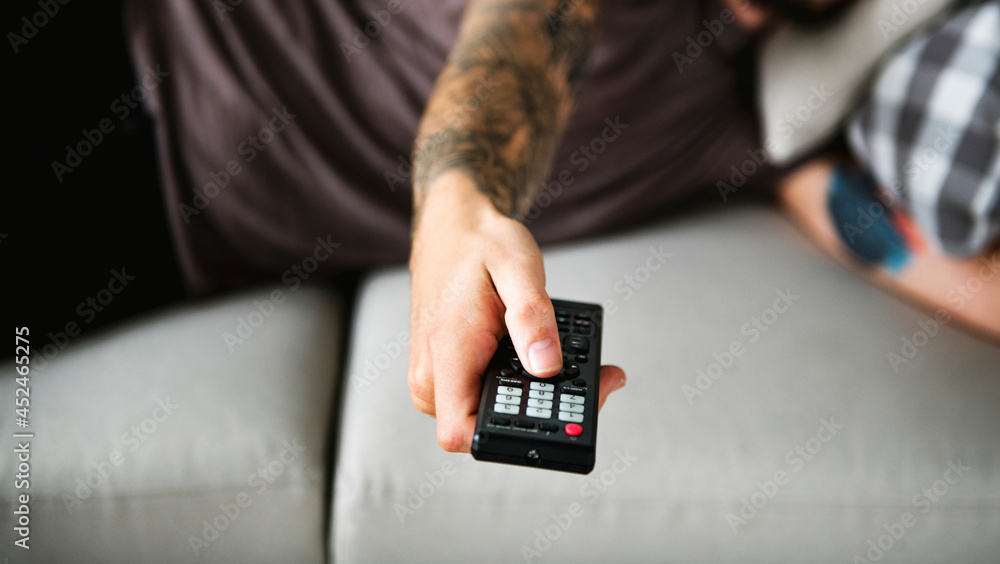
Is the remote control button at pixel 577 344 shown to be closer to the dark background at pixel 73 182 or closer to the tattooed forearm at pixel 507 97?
the tattooed forearm at pixel 507 97

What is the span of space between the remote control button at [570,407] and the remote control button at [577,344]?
0.04 m

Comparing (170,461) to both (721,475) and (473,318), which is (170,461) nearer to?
(473,318)

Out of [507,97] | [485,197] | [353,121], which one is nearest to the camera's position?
[485,197]

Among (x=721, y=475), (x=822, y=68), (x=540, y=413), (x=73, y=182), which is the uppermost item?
(x=73, y=182)

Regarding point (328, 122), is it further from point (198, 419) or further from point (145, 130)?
point (198, 419)

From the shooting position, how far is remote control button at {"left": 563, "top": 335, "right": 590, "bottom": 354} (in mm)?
422

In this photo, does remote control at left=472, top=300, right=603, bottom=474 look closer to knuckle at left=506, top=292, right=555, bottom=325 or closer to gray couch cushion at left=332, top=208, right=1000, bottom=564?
knuckle at left=506, top=292, right=555, bottom=325

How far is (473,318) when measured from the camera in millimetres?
397

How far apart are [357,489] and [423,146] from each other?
1.03ft

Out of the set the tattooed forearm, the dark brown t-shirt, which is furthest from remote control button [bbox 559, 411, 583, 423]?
the dark brown t-shirt

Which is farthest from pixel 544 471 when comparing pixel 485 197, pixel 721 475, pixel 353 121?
pixel 353 121

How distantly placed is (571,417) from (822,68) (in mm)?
551

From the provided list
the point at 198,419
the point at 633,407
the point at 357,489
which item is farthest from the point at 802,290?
the point at 198,419

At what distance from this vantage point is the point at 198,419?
1.91ft
